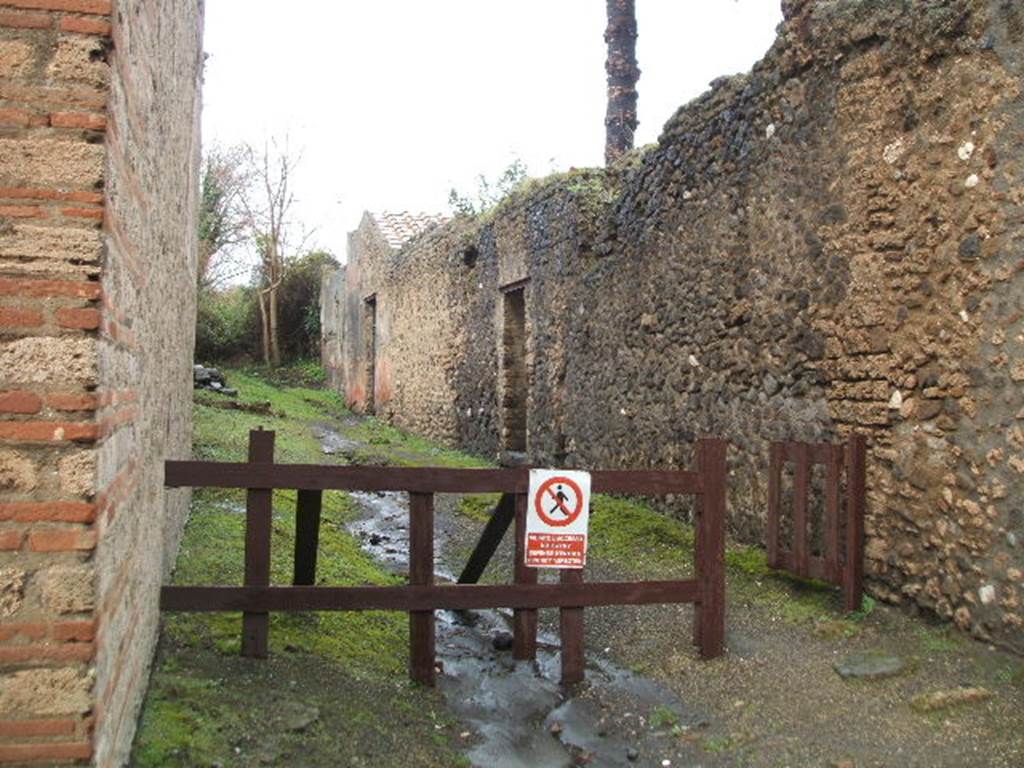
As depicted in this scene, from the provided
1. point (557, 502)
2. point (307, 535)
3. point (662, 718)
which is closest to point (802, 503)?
point (557, 502)

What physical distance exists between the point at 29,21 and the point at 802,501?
4.98m

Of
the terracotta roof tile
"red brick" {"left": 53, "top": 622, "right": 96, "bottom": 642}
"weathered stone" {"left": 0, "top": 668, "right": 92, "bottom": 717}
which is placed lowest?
"weathered stone" {"left": 0, "top": 668, "right": 92, "bottom": 717}

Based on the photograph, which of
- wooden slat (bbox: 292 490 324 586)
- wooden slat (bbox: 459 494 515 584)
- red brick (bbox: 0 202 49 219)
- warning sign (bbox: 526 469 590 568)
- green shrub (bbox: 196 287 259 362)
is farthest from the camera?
green shrub (bbox: 196 287 259 362)

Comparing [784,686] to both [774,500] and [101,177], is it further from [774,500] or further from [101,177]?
[101,177]

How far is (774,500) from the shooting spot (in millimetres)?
6281

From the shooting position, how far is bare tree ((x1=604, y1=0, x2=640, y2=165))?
13.7 metres

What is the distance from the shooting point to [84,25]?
95.5 inches

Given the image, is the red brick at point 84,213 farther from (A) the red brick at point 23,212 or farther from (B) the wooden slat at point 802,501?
(B) the wooden slat at point 802,501

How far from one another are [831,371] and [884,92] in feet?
5.89

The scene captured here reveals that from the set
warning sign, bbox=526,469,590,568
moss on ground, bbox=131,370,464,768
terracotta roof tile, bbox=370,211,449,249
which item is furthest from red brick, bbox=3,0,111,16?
terracotta roof tile, bbox=370,211,449,249

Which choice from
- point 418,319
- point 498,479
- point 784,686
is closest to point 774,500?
point 784,686

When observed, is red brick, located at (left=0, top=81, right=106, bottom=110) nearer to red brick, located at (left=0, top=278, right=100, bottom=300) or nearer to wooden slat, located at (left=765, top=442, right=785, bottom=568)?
red brick, located at (left=0, top=278, right=100, bottom=300)

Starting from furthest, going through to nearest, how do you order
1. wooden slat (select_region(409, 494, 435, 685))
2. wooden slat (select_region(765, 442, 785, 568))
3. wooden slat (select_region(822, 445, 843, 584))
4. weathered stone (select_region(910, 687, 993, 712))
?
wooden slat (select_region(765, 442, 785, 568)) → wooden slat (select_region(822, 445, 843, 584)) → wooden slat (select_region(409, 494, 435, 685)) → weathered stone (select_region(910, 687, 993, 712))

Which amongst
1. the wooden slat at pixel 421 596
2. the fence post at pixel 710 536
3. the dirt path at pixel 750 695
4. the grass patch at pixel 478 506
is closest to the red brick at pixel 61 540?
the wooden slat at pixel 421 596
